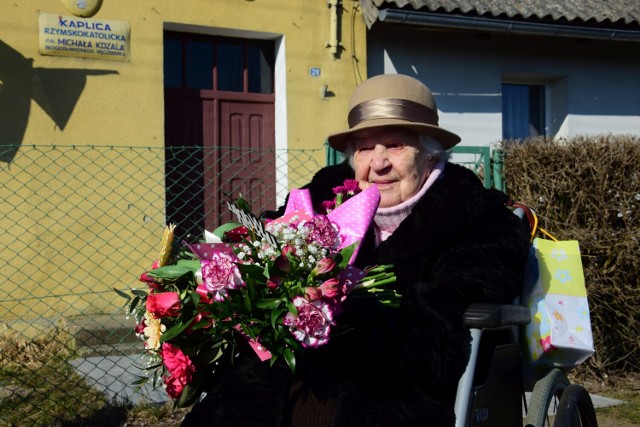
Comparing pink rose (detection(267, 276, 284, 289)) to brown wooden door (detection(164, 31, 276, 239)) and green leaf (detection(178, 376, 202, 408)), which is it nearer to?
green leaf (detection(178, 376, 202, 408))

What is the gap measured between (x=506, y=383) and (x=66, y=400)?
131 inches

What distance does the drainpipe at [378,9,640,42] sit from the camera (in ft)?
26.7

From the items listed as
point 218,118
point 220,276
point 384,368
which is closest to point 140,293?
point 220,276

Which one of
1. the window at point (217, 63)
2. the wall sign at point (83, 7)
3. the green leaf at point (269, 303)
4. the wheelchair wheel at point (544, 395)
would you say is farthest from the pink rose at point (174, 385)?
the window at point (217, 63)

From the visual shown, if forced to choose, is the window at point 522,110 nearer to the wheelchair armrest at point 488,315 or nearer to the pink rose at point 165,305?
the wheelchair armrest at point 488,315

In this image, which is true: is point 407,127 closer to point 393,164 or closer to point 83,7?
point 393,164

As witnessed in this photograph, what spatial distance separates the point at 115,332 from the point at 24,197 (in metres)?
1.73

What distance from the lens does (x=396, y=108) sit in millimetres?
2906

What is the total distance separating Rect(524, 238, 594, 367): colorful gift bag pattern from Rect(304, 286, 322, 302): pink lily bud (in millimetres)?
1075

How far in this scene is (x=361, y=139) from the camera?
3066 mm

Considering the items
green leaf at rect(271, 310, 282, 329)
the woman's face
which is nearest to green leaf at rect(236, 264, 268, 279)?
green leaf at rect(271, 310, 282, 329)

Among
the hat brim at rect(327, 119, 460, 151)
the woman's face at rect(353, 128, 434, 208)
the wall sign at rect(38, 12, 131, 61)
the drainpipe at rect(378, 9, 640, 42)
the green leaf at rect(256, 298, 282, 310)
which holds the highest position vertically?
the drainpipe at rect(378, 9, 640, 42)

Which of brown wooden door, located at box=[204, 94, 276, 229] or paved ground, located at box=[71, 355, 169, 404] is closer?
paved ground, located at box=[71, 355, 169, 404]

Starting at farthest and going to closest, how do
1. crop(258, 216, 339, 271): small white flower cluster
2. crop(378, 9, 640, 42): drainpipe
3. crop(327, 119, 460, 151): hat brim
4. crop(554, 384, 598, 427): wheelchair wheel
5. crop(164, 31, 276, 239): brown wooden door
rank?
crop(378, 9, 640, 42): drainpipe < crop(164, 31, 276, 239): brown wooden door < crop(327, 119, 460, 151): hat brim < crop(554, 384, 598, 427): wheelchair wheel < crop(258, 216, 339, 271): small white flower cluster
